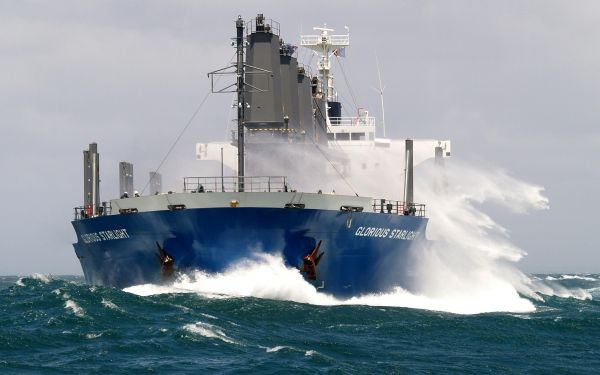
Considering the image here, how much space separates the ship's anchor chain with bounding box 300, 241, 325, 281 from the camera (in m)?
41.2

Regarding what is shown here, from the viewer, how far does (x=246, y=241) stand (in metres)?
40.7

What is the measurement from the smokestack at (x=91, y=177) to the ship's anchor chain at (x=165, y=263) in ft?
45.5

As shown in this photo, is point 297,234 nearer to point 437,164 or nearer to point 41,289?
point 41,289

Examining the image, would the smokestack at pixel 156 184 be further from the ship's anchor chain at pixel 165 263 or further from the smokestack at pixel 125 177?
the ship's anchor chain at pixel 165 263

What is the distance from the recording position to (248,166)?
5200 cm

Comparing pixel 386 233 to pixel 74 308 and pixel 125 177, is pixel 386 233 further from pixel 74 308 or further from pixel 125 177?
pixel 125 177

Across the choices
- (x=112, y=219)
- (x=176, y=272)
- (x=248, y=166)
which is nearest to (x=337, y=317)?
(x=176, y=272)

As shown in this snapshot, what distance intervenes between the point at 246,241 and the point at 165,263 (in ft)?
12.2

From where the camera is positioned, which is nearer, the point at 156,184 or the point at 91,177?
the point at 91,177

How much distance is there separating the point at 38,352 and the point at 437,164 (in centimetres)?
4425

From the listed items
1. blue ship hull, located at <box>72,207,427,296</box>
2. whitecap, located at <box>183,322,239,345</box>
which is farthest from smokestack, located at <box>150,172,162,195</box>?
whitecap, located at <box>183,322,239,345</box>

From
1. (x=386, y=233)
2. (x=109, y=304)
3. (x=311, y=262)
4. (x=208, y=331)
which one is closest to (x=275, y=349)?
(x=208, y=331)

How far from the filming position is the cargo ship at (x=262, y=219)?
40750mm

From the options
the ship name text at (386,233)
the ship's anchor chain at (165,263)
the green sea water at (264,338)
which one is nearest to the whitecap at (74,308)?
the green sea water at (264,338)
